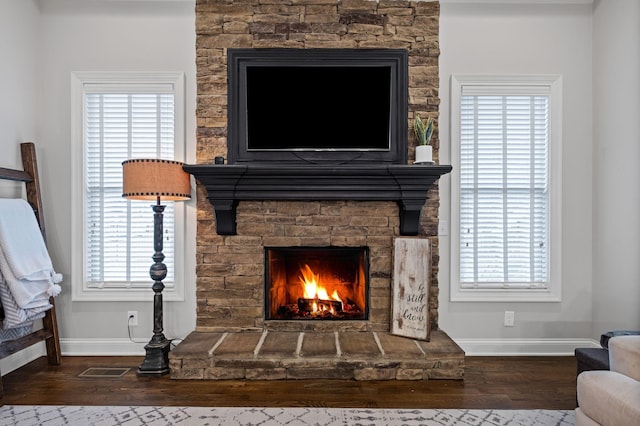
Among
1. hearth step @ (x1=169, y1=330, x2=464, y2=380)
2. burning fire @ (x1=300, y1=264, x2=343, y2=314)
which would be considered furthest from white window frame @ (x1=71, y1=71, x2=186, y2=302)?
burning fire @ (x1=300, y1=264, x2=343, y2=314)

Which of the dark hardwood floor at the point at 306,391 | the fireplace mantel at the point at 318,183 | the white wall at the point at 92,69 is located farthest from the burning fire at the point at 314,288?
the white wall at the point at 92,69

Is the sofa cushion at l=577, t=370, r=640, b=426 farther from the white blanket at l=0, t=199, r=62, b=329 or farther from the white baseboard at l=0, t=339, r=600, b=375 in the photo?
the white blanket at l=0, t=199, r=62, b=329

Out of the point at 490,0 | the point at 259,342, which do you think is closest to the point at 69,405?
the point at 259,342

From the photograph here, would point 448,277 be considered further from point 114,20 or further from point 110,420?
point 114,20

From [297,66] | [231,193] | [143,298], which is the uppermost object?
[297,66]

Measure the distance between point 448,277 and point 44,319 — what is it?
10.6ft

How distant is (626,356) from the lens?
1.67 m

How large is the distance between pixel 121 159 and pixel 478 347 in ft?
11.0

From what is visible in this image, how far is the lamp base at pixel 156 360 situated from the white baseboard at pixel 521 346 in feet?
7.49

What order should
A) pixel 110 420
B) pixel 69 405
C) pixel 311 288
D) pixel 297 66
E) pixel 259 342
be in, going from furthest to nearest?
1. pixel 311 288
2. pixel 297 66
3. pixel 259 342
4. pixel 69 405
5. pixel 110 420

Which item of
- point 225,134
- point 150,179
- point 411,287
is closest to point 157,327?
point 150,179

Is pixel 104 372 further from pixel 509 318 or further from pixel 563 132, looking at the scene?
pixel 563 132

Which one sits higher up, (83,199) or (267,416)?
(83,199)

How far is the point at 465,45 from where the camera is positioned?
3.20m
